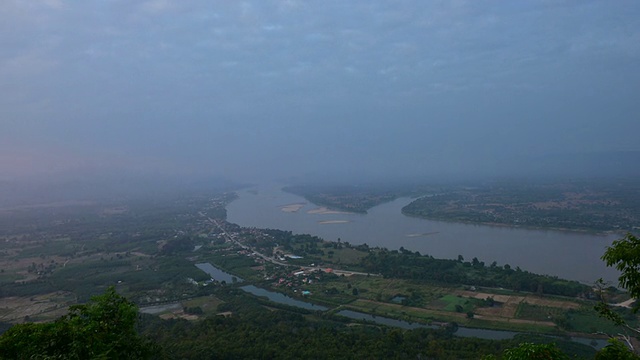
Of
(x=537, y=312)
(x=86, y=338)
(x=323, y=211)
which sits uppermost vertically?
(x=86, y=338)

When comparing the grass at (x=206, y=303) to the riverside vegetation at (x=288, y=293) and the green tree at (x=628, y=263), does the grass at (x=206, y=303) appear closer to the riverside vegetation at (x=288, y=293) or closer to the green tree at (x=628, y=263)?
the riverside vegetation at (x=288, y=293)

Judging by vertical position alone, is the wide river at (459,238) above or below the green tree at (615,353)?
below

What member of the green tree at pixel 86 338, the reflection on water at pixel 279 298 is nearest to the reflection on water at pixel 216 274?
the reflection on water at pixel 279 298

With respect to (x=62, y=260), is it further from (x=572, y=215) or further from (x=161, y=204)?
(x=572, y=215)

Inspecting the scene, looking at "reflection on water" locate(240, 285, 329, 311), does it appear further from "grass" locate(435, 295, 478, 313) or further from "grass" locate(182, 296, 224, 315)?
"grass" locate(435, 295, 478, 313)

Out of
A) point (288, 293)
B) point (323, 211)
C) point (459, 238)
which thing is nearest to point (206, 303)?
point (288, 293)

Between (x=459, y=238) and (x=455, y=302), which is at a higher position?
(x=459, y=238)

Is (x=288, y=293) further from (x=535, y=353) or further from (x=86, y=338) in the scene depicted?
(x=535, y=353)
